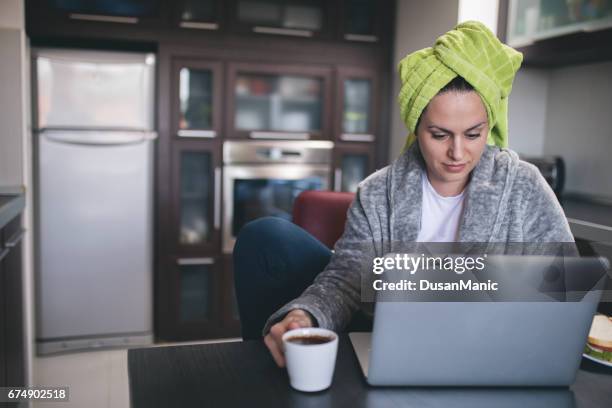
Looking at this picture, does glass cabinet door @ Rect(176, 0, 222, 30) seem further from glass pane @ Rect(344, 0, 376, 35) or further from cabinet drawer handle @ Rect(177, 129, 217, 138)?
glass pane @ Rect(344, 0, 376, 35)

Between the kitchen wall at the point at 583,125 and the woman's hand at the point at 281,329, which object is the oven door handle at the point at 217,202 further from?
the woman's hand at the point at 281,329

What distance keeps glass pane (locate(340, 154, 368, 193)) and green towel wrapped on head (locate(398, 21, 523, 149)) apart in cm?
217

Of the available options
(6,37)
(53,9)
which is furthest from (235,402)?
(53,9)

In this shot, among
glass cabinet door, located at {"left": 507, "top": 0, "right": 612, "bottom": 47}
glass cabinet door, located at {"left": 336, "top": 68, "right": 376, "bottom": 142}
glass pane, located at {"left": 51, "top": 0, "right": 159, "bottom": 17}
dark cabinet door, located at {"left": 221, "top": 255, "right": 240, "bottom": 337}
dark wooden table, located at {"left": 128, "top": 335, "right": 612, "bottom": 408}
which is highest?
glass pane, located at {"left": 51, "top": 0, "right": 159, "bottom": 17}

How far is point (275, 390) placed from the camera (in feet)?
2.44

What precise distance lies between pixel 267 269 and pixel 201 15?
7.30 ft

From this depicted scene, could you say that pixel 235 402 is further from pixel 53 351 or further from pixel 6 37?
pixel 53 351

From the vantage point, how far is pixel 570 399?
75cm

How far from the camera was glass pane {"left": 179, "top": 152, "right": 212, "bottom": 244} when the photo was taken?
321 cm

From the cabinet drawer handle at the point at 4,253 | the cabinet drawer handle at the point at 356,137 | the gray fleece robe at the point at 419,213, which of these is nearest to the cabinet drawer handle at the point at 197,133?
the cabinet drawer handle at the point at 356,137

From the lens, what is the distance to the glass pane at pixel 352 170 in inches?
137

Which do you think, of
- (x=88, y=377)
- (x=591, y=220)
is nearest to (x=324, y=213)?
(x=591, y=220)

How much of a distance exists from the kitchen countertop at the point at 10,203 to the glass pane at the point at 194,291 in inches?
44.6

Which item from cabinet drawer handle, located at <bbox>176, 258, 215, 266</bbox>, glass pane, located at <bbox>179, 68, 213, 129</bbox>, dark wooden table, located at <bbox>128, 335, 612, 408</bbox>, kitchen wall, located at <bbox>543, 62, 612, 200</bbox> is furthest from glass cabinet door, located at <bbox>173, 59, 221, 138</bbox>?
dark wooden table, located at <bbox>128, 335, 612, 408</bbox>
